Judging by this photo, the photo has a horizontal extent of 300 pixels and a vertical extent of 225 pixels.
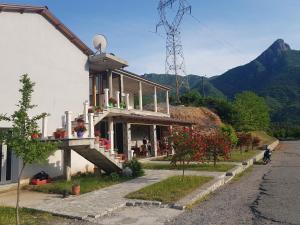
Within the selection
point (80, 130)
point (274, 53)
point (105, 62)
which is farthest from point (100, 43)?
point (274, 53)

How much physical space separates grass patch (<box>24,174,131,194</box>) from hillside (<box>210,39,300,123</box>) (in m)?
88.6

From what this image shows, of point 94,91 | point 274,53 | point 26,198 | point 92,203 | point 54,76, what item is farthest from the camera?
point 274,53

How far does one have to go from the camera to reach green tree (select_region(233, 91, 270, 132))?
5199 cm

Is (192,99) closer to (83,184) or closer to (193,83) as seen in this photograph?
(83,184)

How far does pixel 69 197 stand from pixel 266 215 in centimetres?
686

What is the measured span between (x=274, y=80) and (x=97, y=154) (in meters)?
124

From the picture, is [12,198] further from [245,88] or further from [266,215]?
[245,88]

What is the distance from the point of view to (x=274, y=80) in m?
126

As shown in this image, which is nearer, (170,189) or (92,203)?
(92,203)

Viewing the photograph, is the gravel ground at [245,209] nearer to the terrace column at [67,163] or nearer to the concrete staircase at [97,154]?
A: the concrete staircase at [97,154]

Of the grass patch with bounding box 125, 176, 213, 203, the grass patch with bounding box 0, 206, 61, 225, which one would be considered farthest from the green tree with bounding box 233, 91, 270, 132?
the grass patch with bounding box 0, 206, 61, 225

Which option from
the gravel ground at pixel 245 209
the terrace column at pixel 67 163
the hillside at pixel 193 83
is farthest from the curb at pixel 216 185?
the hillside at pixel 193 83

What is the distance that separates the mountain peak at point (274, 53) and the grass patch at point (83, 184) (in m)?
154

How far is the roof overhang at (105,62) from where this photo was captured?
19.3m
